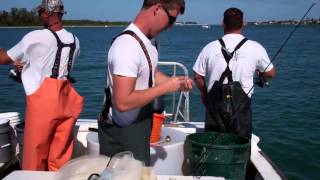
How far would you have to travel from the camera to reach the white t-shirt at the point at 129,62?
227 cm

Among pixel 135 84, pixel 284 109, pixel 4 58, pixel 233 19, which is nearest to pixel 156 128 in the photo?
pixel 233 19

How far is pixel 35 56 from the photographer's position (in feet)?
10.9

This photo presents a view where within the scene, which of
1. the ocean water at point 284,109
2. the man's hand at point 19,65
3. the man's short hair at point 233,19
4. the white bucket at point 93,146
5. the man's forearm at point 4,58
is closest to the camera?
the man's forearm at point 4,58

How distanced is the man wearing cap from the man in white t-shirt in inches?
48.6

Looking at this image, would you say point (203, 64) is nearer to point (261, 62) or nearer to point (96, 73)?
point (261, 62)

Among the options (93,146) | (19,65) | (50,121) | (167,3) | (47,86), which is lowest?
(93,146)

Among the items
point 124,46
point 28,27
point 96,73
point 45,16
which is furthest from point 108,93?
point 28,27

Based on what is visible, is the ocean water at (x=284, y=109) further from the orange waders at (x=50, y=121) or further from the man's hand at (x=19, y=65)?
the man's hand at (x=19, y=65)

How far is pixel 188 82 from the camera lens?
2469mm

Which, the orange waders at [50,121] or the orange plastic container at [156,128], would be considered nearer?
the orange waders at [50,121]

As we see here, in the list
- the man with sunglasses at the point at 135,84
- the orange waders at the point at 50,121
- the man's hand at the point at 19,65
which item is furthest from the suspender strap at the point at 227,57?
the man's hand at the point at 19,65

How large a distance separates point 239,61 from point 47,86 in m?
1.67

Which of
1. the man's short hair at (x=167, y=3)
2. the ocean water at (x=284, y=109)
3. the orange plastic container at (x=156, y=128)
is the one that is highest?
the man's short hair at (x=167, y=3)

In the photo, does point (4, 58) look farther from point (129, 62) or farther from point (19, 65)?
point (129, 62)
